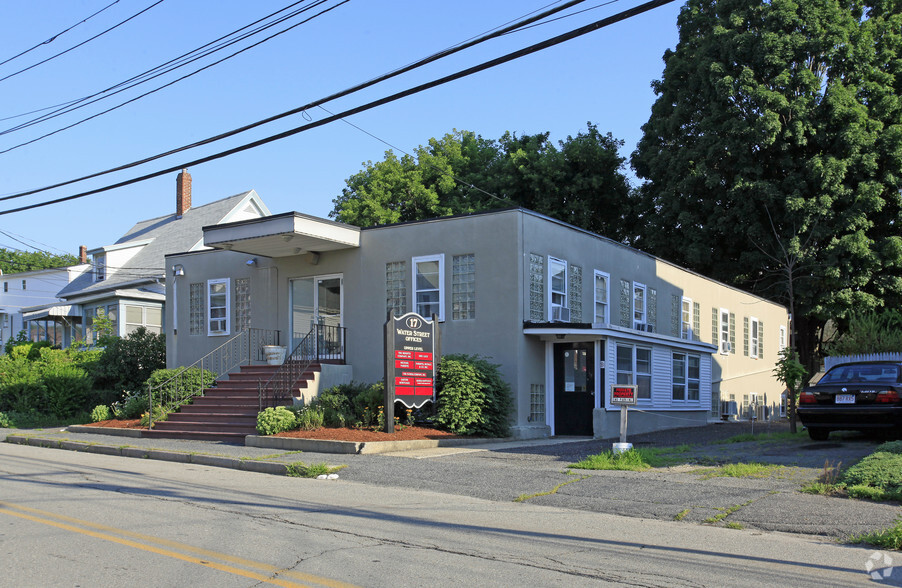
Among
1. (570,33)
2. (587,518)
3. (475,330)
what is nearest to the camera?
(587,518)

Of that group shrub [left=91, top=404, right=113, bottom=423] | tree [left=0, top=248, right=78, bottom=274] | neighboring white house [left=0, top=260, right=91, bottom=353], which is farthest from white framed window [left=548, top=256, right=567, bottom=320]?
tree [left=0, top=248, right=78, bottom=274]

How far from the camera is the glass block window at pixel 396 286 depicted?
20594 millimetres

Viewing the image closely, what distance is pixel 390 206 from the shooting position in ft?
142

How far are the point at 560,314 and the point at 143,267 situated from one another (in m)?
26.1

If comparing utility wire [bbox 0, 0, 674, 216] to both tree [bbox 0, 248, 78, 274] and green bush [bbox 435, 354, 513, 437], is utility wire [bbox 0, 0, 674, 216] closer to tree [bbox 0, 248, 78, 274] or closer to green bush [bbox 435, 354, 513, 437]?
green bush [bbox 435, 354, 513, 437]

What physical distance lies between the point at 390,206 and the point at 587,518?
3531 cm

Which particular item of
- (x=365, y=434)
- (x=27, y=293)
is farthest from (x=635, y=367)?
(x=27, y=293)

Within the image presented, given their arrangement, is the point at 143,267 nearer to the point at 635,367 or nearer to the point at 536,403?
the point at 536,403

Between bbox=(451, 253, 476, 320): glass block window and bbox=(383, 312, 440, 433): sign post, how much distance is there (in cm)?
212

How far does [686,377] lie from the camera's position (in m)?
24.9

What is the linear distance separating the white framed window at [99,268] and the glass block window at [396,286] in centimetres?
2480

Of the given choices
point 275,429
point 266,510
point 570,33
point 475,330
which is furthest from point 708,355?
point 266,510

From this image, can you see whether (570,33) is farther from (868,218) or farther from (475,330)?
(868,218)

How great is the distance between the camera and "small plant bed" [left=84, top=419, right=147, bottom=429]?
1978 centimetres
